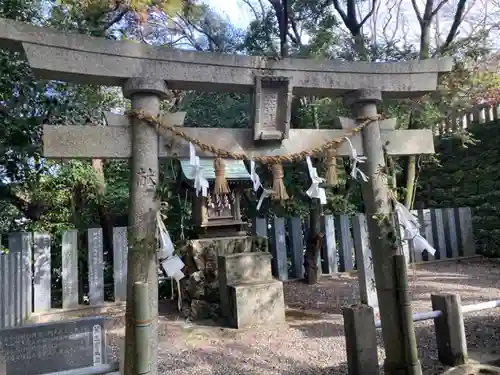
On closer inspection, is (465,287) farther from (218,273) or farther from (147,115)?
(147,115)

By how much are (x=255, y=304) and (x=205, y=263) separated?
1.43m

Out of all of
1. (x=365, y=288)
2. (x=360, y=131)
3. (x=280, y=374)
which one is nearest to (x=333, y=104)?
(x=365, y=288)

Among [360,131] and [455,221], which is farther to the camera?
[455,221]

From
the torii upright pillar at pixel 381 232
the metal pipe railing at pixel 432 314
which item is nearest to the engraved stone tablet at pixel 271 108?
the torii upright pillar at pixel 381 232

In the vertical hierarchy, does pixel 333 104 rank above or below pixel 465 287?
above

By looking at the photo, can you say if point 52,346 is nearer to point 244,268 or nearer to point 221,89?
point 221,89

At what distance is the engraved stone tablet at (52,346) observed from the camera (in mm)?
2854

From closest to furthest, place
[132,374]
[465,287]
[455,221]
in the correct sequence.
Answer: [132,374], [465,287], [455,221]

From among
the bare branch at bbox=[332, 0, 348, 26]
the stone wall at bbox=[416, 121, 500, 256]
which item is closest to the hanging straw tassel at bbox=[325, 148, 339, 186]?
the stone wall at bbox=[416, 121, 500, 256]

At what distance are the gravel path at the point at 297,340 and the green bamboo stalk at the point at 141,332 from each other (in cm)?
176

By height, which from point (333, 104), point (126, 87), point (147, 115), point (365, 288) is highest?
point (333, 104)

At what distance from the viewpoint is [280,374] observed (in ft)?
12.0

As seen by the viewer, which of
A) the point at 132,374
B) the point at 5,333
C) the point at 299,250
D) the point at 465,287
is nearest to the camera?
the point at 132,374

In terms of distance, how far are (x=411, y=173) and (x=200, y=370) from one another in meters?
7.85
